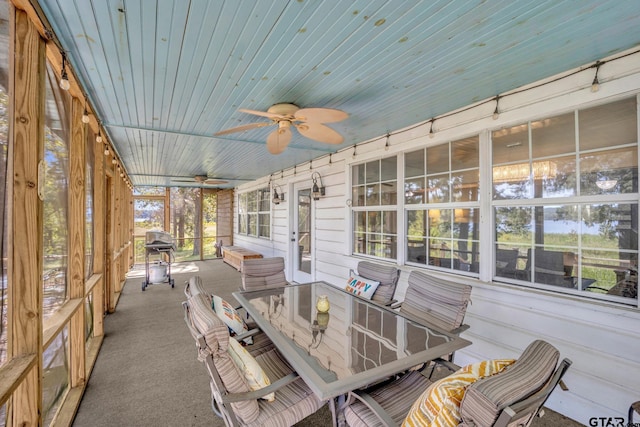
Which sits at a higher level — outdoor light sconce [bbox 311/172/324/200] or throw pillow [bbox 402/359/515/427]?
outdoor light sconce [bbox 311/172/324/200]

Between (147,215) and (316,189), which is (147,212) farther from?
(316,189)

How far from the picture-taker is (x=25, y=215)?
1289mm

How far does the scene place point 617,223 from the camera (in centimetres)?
200

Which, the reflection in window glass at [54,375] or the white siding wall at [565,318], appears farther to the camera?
the white siding wall at [565,318]

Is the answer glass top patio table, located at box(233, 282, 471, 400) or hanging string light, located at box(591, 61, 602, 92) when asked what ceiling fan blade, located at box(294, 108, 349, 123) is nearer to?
glass top patio table, located at box(233, 282, 471, 400)

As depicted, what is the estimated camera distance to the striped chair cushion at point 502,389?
0.85 m

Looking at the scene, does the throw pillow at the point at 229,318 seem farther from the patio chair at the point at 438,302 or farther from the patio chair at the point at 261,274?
the patio chair at the point at 438,302

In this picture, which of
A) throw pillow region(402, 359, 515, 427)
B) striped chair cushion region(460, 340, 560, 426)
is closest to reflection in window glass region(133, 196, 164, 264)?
throw pillow region(402, 359, 515, 427)

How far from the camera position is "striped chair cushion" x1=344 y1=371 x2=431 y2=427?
144 cm

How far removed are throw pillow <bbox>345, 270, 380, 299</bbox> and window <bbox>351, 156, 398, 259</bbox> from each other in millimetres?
862

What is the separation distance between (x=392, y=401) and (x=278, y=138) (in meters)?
2.32

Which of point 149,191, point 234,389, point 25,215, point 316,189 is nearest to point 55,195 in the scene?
point 25,215

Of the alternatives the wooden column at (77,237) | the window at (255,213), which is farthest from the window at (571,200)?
the window at (255,213)

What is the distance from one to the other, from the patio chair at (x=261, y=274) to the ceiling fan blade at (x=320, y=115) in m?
1.83
